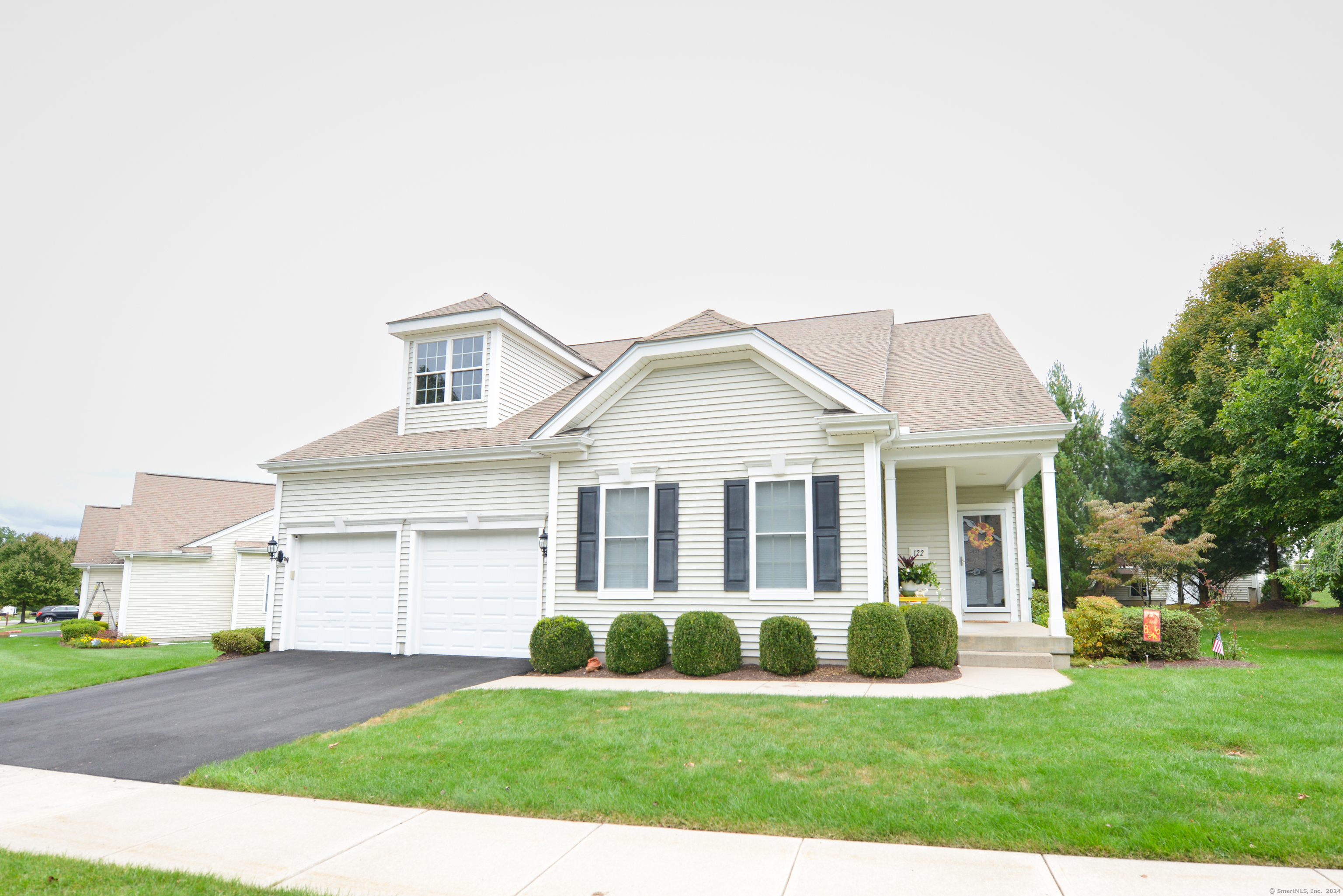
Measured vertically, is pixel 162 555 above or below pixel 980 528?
below

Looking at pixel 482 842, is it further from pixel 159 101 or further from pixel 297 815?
pixel 159 101

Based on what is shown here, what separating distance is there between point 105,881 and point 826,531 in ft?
28.2

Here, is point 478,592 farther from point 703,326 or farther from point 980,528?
point 980,528

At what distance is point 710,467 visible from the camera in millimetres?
11500

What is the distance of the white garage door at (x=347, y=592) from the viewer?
13.8 m

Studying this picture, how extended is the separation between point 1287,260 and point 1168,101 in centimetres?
1372

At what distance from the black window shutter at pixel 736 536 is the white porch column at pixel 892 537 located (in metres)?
2.20

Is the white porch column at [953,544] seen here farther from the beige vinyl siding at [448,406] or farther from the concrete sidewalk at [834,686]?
the beige vinyl siding at [448,406]

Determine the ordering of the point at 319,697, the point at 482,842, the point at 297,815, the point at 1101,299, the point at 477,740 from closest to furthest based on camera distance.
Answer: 1. the point at 482,842
2. the point at 297,815
3. the point at 477,740
4. the point at 319,697
5. the point at 1101,299

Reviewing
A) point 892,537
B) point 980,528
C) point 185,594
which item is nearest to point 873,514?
point 892,537

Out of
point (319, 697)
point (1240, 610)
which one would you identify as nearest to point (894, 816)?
point (319, 697)

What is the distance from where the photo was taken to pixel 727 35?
15750 mm

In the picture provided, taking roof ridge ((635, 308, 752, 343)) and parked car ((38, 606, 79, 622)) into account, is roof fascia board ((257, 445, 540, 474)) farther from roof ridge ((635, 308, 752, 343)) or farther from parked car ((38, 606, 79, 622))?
parked car ((38, 606, 79, 622))

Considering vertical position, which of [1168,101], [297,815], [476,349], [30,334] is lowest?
[297,815]
